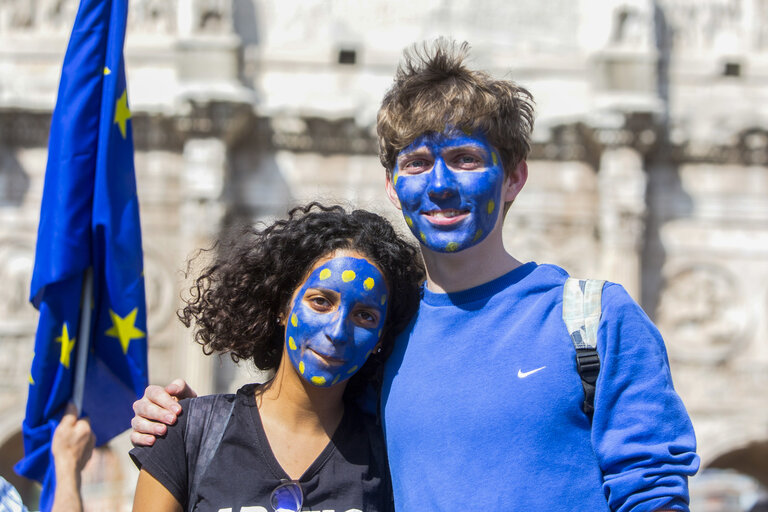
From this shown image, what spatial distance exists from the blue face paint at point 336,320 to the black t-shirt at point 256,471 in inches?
8.5

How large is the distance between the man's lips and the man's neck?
0.30ft

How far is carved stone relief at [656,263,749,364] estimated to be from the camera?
421 inches

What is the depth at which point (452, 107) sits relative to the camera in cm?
272

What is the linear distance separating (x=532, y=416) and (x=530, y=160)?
27.8 ft

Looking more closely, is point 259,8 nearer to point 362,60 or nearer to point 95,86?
point 362,60

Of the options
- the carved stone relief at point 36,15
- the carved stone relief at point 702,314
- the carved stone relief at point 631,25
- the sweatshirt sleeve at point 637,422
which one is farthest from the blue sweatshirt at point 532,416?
the carved stone relief at point 36,15

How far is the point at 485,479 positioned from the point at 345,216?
964 mm

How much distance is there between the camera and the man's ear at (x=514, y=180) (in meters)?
2.87

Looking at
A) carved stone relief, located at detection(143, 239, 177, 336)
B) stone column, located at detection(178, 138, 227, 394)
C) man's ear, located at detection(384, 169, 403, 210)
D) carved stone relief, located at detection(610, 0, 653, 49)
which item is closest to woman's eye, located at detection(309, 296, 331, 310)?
man's ear, located at detection(384, 169, 403, 210)

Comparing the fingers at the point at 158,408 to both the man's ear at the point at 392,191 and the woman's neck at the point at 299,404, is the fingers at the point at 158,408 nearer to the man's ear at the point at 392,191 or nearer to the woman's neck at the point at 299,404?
the woman's neck at the point at 299,404

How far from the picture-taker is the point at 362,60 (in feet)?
36.5

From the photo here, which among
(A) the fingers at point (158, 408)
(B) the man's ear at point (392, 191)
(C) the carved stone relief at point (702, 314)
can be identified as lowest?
(C) the carved stone relief at point (702, 314)

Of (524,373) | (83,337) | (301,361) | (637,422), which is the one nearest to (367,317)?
(301,361)

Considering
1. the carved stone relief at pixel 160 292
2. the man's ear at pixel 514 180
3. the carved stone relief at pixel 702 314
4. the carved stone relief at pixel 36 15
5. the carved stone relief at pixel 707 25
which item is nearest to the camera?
the man's ear at pixel 514 180
